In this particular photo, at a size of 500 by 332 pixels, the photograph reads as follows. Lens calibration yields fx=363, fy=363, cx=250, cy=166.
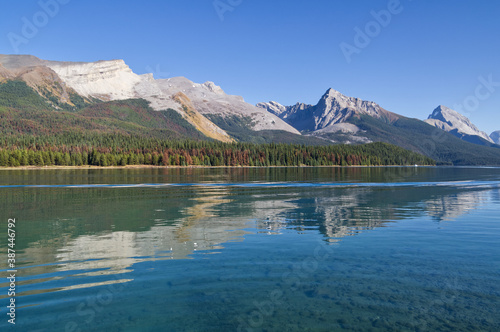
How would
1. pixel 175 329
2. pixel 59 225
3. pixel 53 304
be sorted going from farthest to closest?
pixel 59 225 < pixel 53 304 < pixel 175 329

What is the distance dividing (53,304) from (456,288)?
2225 cm

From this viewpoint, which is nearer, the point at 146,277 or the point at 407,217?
the point at 146,277

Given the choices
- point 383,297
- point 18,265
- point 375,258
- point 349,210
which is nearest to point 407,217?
point 349,210

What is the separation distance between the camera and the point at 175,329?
16391mm

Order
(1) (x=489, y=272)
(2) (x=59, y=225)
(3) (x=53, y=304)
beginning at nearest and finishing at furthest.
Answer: (3) (x=53, y=304), (1) (x=489, y=272), (2) (x=59, y=225)

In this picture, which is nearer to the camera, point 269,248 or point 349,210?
point 269,248

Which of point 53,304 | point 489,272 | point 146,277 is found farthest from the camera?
point 489,272

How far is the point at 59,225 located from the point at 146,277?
2354 centimetres

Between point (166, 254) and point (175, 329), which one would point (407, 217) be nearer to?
point (166, 254)

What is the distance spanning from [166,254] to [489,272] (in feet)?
74.6

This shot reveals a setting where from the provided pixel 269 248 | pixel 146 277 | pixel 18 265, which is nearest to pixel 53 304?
pixel 146 277

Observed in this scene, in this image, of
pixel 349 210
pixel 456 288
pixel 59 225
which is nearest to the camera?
pixel 456 288

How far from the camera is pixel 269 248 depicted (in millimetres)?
30344

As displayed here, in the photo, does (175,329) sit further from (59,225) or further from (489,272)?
(59,225)
